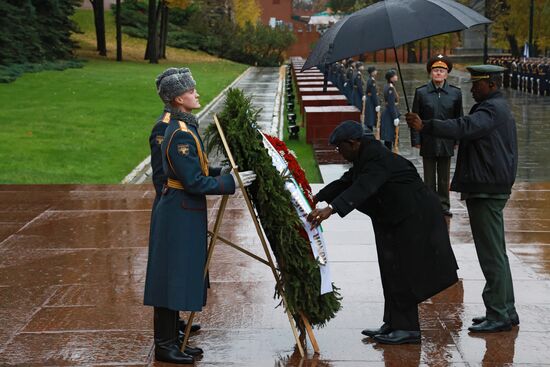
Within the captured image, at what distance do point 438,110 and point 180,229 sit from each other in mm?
5391

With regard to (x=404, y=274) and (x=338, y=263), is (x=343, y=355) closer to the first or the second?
(x=404, y=274)

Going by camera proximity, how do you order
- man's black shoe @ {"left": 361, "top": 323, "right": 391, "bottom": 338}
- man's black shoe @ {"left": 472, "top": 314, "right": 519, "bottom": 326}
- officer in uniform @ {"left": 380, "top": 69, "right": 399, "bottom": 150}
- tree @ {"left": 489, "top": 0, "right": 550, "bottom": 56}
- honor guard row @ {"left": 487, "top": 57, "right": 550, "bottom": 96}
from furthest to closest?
tree @ {"left": 489, "top": 0, "right": 550, "bottom": 56}
honor guard row @ {"left": 487, "top": 57, "right": 550, "bottom": 96}
officer in uniform @ {"left": 380, "top": 69, "right": 399, "bottom": 150}
man's black shoe @ {"left": 472, "top": 314, "right": 519, "bottom": 326}
man's black shoe @ {"left": 361, "top": 323, "right": 391, "bottom": 338}

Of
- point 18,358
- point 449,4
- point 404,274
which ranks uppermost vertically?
point 449,4

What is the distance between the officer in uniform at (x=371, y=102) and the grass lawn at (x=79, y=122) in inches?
181

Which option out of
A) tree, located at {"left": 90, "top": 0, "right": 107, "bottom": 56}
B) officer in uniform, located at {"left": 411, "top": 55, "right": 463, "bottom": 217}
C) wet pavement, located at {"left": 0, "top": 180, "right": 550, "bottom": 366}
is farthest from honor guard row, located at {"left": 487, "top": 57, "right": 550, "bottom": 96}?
wet pavement, located at {"left": 0, "top": 180, "right": 550, "bottom": 366}

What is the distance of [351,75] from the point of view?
92.3 ft

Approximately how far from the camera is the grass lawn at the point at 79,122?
51.3ft

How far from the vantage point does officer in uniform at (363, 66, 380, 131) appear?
747 inches

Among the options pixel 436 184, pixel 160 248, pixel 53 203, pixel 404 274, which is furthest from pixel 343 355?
pixel 53 203

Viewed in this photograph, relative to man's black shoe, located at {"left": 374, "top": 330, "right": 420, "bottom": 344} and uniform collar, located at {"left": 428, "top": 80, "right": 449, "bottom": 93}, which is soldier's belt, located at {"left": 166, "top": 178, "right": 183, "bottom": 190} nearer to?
man's black shoe, located at {"left": 374, "top": 330, "right": 420, "bottom": 344}

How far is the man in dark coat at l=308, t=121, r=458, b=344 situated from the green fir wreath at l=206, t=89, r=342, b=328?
1.15 ft

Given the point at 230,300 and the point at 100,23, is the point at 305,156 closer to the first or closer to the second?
the point at 230,300

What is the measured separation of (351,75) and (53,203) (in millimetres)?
17187

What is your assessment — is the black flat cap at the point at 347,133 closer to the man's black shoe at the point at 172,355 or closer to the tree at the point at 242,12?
the man's black shoe at the point at 172,355
